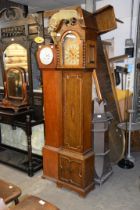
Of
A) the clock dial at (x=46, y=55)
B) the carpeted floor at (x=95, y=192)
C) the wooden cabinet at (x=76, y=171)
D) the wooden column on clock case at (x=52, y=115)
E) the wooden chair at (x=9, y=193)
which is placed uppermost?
the clock dial at (x=46, y=55)

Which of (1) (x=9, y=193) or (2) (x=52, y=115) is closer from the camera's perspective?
(1) (x=9, y=193)

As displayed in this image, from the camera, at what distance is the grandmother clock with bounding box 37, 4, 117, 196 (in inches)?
96.9

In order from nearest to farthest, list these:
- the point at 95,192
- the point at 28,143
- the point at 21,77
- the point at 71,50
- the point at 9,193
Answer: the point at 9,193, the point at 71,50, the point at 95,192, the point at 28,143, the point at 21,77

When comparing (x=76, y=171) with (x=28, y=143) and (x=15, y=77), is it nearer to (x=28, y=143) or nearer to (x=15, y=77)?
(x=28, y=143)

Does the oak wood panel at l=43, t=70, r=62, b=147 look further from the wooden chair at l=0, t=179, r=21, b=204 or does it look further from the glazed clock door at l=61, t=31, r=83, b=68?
the wooden chair at l=0, t=179, r=21, b=204

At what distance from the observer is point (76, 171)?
2723 millimetres

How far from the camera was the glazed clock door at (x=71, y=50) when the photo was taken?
245 cm

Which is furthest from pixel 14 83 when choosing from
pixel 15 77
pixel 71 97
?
pixel 71 97

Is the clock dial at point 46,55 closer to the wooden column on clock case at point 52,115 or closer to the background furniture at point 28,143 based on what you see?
the wooden column on clock case at point 52,115

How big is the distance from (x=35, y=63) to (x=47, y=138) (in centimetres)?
117

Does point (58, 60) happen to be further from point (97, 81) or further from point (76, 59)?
point (97, 81)

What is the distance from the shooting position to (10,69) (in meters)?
3.46

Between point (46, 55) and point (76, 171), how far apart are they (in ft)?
4.89

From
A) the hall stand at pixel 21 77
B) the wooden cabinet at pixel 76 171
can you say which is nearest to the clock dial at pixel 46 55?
the hall stand at pixel 21 77
